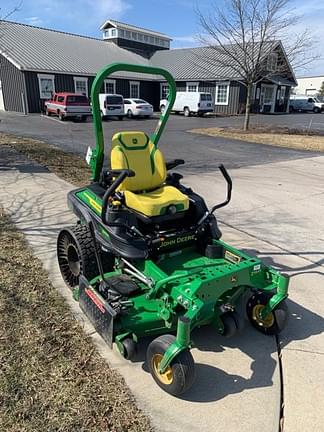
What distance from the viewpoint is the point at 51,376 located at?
2480 mm

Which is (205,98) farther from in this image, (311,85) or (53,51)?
(311,85)

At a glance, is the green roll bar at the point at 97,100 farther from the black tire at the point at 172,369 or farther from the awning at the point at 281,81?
the awning at the point at 281,81

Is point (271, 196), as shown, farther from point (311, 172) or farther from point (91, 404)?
point (91, 404)

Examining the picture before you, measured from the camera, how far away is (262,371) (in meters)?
2.64

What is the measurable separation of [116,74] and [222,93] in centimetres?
926

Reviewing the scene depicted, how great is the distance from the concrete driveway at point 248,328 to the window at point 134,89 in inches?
900

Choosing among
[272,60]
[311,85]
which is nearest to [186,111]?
[272,60]

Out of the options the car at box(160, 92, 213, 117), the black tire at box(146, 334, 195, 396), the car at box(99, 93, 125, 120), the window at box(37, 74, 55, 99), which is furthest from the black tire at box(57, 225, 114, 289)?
the car at box(160, 92, 213, 117)

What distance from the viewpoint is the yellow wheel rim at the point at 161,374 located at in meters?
2.37

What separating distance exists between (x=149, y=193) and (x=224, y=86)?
30054 millimetres

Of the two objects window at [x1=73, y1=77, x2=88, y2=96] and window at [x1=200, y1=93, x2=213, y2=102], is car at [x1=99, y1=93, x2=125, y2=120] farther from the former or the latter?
window at [x1=200, y1=93, x2=213, y2=102]

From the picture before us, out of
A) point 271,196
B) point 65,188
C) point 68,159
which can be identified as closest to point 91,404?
point 65,188

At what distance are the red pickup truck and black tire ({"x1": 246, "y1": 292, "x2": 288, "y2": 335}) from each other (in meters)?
19.6

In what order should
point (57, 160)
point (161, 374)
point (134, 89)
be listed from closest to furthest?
point (161, 374) → point (57, 160) → point (134, 89)
